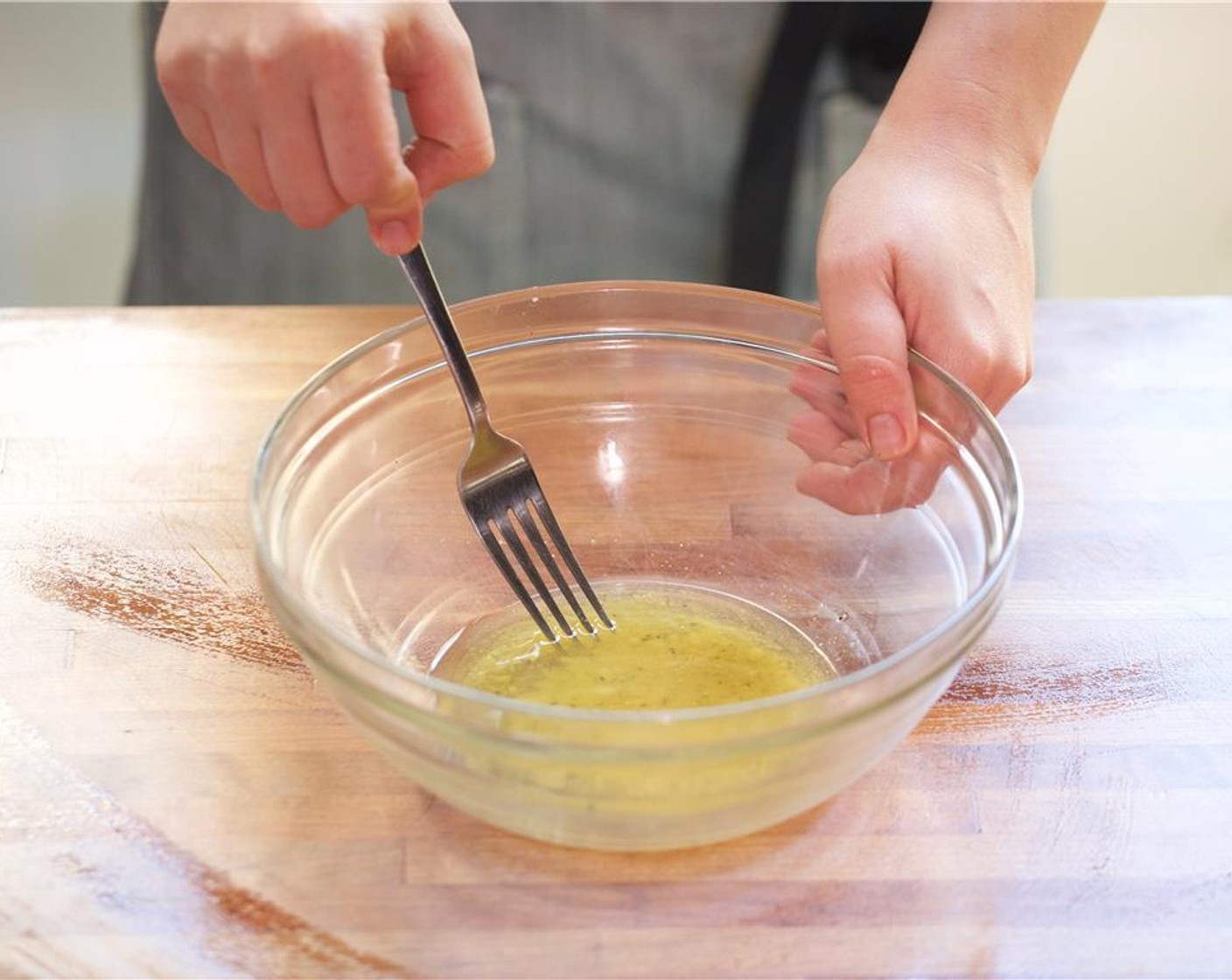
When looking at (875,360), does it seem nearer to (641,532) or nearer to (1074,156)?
(641,532)

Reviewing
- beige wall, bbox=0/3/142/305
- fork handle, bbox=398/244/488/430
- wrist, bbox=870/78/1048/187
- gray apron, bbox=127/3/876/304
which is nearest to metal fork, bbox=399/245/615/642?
fork handle, bbox=398/244/488/430

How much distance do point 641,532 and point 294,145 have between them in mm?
353

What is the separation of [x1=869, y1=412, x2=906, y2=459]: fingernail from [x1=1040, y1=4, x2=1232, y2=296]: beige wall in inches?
63.9

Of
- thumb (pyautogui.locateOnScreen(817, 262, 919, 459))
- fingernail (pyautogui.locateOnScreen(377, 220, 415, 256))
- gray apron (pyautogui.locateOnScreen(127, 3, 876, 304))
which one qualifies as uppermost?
fingernail (pyautogui.locateOnScreen(377, 220, 415, 256))

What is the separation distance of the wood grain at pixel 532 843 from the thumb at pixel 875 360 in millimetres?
139

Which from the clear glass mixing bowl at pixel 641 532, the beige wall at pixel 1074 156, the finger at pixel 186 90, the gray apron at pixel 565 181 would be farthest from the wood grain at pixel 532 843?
the beige wall at pixel 1074 156

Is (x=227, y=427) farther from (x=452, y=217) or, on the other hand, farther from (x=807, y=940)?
(x=807, y=940)

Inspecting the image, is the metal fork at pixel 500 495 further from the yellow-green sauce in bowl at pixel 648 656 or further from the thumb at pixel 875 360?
the thumb at pixel 875 360

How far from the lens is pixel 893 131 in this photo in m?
0.99

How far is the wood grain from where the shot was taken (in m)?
0.64

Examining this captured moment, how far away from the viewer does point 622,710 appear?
2.49ft

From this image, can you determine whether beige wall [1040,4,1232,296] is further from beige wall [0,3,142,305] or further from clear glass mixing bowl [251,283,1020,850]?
beige wall [0,3,142,305]

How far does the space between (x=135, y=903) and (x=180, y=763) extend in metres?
0.09

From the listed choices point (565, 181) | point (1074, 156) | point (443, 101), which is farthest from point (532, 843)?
point (1074, 156)
